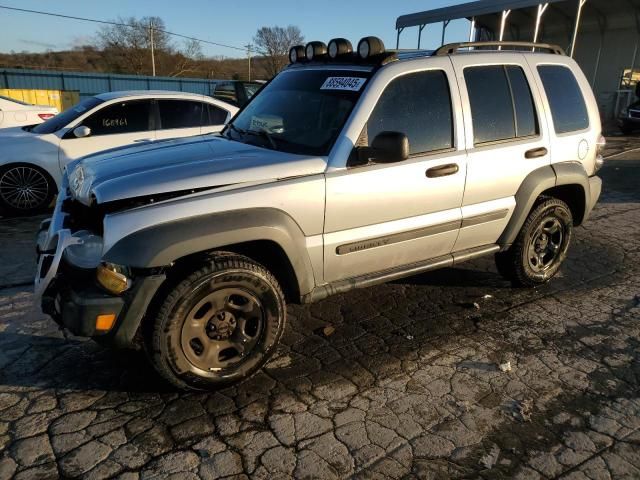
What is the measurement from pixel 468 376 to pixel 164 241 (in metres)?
2.05

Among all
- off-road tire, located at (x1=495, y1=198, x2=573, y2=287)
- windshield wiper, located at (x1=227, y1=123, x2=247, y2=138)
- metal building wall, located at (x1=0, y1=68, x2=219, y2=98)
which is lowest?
off-road tire, located at (x1=495, y1=198, x2=573, y2=287)

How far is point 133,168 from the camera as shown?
10.0 feet

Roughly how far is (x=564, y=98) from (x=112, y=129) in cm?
569

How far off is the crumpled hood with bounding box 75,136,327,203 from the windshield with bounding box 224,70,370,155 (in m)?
0.16

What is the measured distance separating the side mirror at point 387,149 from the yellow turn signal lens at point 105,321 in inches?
68.0

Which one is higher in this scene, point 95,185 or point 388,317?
point 95,185

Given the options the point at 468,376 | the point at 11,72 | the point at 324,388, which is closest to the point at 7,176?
the point at 324,388

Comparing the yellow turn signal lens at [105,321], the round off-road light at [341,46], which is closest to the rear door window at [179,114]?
the round off-road light at [341,46]

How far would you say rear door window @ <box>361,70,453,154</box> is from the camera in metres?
3.38

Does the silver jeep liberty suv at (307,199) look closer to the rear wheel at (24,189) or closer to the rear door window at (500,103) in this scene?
Result: the rear door window at (500,103)

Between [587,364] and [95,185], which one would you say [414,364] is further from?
[95,185]

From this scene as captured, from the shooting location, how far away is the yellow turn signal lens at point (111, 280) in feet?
8.66

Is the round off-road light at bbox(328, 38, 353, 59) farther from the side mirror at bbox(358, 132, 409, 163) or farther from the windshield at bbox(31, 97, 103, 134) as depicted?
the windshield at bbox(31, 97, 103, 134)

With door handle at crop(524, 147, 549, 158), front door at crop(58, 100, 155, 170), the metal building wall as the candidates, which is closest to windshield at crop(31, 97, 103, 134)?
front door at crop(58, 100, 155, 170)
